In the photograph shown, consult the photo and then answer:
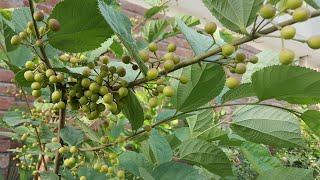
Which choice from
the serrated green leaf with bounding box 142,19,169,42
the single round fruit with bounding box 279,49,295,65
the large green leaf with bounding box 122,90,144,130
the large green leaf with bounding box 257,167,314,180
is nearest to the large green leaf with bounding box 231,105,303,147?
the large green leaf with bounding box 257,167,314,180

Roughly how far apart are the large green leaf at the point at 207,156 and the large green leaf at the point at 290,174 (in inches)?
2.7

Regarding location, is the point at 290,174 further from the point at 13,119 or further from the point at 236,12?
the point at 13,119

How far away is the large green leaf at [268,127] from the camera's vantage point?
0.75 metres

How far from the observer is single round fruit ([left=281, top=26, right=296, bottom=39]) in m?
0.47

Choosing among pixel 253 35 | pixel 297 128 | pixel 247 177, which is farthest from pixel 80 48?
pixel 247 177

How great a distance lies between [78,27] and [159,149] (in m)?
0.32

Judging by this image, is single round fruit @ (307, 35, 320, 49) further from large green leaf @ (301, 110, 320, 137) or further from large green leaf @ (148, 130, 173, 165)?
large green leaf @ (148, 130, 173, 165)

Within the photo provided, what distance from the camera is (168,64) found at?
0.56 m

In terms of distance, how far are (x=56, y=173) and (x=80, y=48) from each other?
0.26 metres

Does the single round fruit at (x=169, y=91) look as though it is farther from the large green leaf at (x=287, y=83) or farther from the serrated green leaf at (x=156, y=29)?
the serrated green leaf at (x=156, y=29)

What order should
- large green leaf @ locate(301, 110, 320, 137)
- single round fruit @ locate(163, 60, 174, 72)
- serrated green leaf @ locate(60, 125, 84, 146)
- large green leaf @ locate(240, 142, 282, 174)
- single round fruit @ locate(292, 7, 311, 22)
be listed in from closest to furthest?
single round fruit @ locate(292, 7, 311, 22), single round fruit @ locate(163, 60, 174, 72), large green leaf @ locate(301, 110, 320, 137), serrated green leaf @ locate(60, 125, 84, 146), large green leaf @ locate(240, 142, 282, 174)

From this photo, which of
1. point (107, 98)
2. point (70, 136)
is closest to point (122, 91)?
point (107, 98)

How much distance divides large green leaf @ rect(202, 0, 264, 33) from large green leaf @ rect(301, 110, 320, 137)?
0.67 ft

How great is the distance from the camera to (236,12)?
1.82ft
